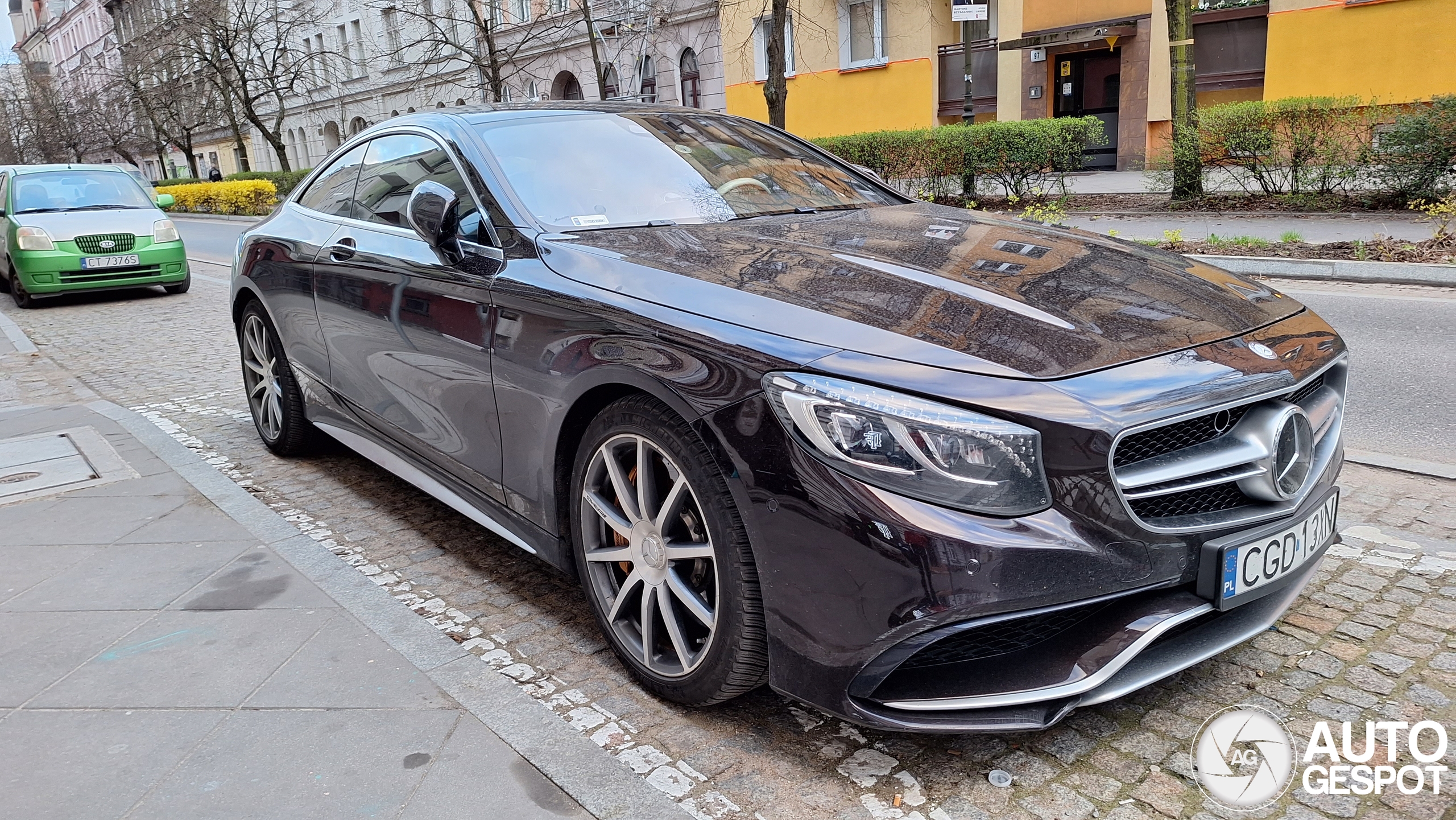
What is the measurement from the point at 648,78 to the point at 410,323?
1250 inches

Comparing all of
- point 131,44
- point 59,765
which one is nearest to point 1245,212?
point 59,765

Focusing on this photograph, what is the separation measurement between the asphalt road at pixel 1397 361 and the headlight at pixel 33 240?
13.7m

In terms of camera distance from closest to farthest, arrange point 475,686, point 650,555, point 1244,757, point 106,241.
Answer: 1. point 1244,757
2. point 650,555
3. point 475,686
4. point 106,241

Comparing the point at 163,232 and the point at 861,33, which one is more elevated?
the point at 861,33

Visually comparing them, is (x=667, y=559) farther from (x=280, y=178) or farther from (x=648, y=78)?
(x=280, y=178)

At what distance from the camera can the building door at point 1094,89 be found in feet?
78.1

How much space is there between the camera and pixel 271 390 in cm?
546

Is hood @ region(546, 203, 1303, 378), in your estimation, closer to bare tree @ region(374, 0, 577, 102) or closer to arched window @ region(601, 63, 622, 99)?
bare tree @ region(374, 0, 577, 102)

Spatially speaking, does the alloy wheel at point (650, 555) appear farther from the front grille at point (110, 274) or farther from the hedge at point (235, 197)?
the hedge at point (235, 197)

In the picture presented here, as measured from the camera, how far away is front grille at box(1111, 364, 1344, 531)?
2.22 meters

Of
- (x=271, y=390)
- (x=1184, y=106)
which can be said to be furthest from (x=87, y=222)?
(x=1184, y=106)

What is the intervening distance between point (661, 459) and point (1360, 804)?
172cm

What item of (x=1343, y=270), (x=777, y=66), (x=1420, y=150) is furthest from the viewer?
(x=777, y=66)

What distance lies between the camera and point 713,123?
4273 millimetres
